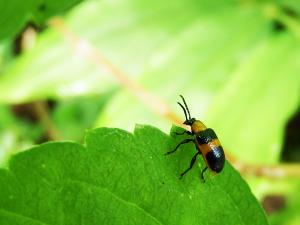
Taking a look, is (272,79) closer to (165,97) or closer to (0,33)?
(165,97)

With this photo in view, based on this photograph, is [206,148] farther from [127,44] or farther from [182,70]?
[127,44]

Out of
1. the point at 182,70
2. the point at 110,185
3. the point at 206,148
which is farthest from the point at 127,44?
the point at 110,185

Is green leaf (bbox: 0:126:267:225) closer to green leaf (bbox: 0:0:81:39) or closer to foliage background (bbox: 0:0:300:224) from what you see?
green leaf (bbox: 0:0:81:39)

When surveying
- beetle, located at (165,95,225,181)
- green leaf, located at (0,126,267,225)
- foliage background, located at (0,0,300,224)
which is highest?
foliage background, located at (0,0,300,224)

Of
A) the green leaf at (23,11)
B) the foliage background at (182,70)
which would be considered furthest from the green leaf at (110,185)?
the foliage background at (182,70)

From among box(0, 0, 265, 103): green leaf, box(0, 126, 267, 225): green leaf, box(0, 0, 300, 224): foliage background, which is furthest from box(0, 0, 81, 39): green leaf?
box(0, 0, 265, 103): green leaf

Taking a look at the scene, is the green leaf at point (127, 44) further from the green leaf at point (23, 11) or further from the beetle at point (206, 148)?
the green leaf at point (23, 11)
